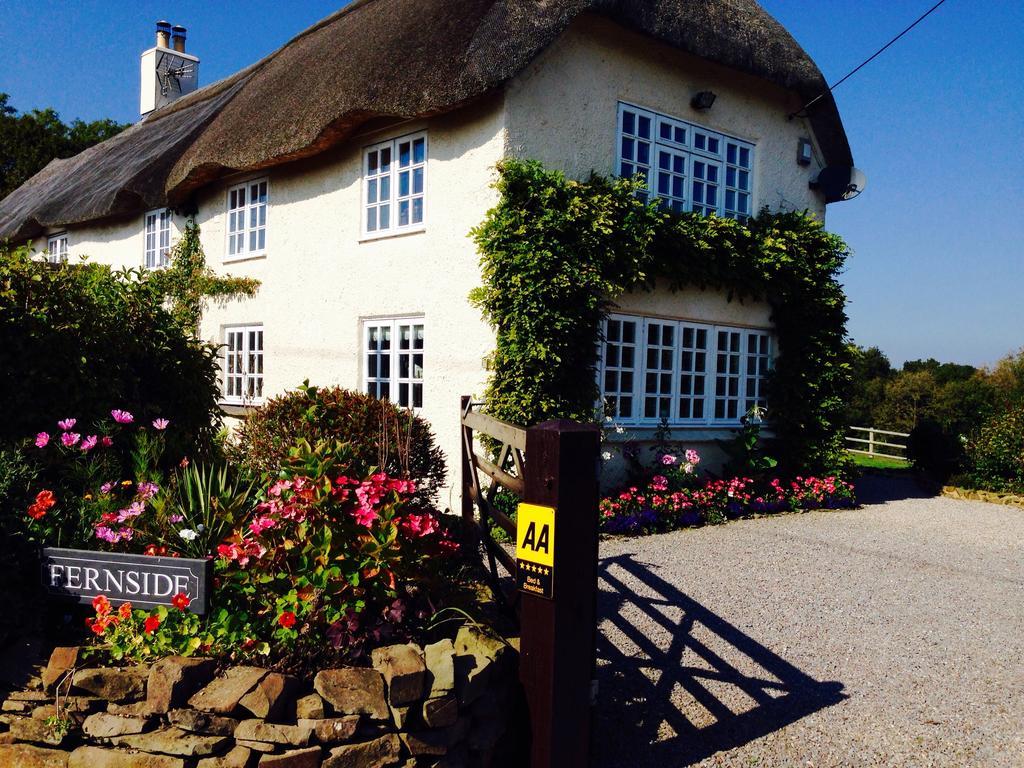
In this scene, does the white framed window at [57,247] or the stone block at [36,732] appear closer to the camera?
the stone block at [36,732]

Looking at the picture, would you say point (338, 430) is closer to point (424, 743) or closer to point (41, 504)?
point (41, 504)

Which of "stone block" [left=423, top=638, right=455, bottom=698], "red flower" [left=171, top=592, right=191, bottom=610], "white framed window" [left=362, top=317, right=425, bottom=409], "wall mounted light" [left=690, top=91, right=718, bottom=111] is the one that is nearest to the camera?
"stone block" [left=423, top=638, right=455, bottom=698]

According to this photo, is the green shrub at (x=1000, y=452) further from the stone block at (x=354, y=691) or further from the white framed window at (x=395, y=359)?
the stone block at (x=354, y=691)

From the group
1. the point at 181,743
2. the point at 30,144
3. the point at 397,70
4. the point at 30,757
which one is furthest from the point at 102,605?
the point at 30,144

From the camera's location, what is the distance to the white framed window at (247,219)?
11.3 metres

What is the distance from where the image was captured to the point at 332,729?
2838 mm

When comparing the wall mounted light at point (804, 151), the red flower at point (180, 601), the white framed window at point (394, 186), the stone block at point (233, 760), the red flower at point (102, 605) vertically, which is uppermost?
the wall mounted light at point (804, 151)

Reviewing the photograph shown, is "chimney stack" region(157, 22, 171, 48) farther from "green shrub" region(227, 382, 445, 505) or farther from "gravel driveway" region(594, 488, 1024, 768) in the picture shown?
"gravel driveway" region(594, 488, 1024, 768)

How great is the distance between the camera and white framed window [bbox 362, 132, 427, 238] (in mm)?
8852

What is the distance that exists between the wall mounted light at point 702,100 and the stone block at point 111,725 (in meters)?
8.66

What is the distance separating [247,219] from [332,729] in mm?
10004

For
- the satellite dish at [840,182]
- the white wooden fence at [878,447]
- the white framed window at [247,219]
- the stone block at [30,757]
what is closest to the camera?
the stone block at [30,757]

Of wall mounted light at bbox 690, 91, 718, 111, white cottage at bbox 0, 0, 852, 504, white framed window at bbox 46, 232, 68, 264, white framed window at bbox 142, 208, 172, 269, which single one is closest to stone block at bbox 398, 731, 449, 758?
white cottage at bbox 0, 0, 852, 504

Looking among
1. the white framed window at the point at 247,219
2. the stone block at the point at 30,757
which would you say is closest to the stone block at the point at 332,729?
the stone block at the point at 30,757
